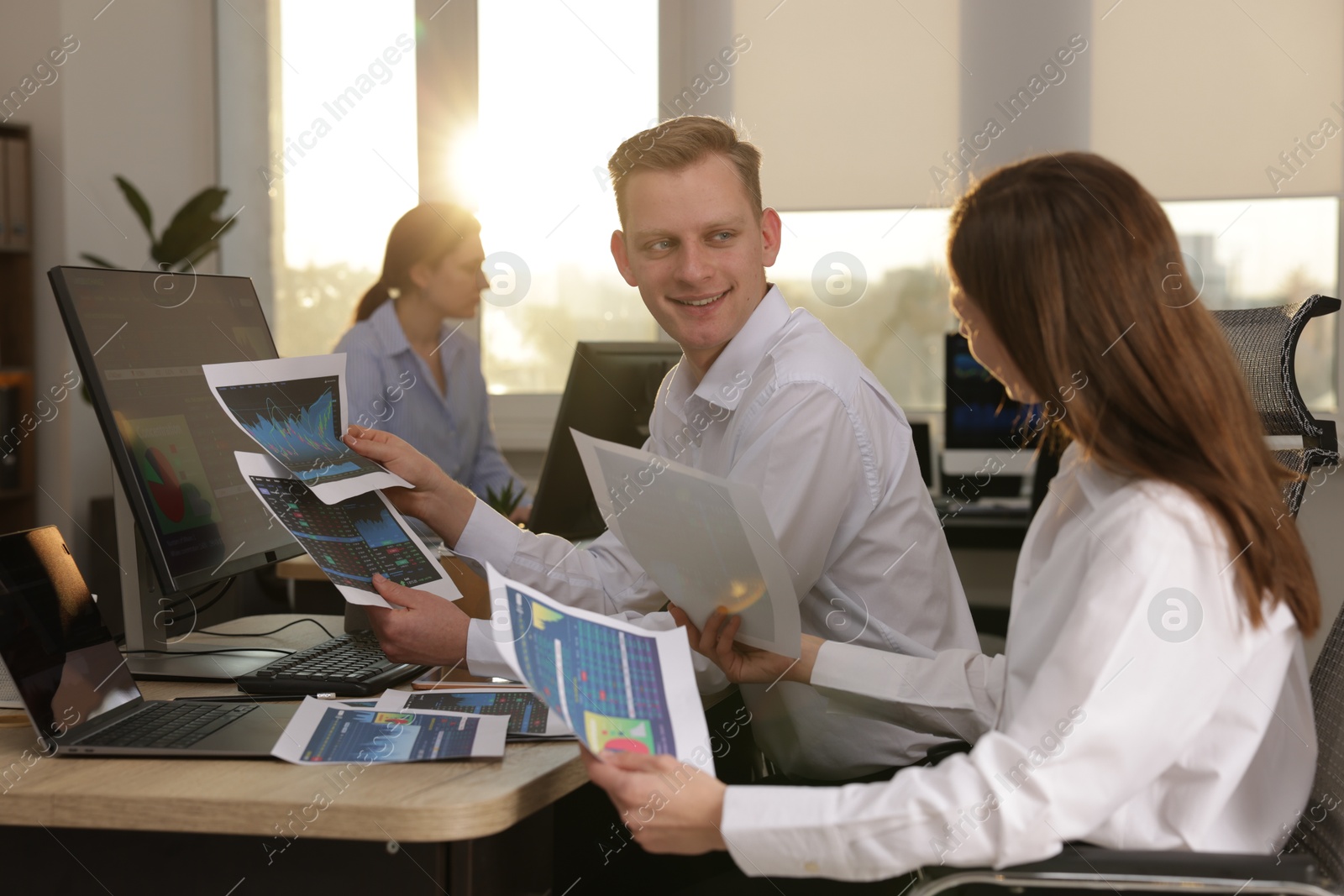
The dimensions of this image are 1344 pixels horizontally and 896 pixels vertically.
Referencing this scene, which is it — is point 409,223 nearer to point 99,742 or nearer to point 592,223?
point 592,223

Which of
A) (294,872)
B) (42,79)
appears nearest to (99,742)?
(294,872)

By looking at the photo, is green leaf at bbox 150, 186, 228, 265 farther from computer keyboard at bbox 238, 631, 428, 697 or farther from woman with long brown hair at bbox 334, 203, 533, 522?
computer keyboard at bbox 238, 631, 428, 697

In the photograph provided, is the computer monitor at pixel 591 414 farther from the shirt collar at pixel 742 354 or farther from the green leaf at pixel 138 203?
the green leaf at pixel 138 203

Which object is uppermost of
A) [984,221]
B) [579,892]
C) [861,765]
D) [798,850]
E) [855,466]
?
[984,221]

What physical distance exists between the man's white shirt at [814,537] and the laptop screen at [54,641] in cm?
39

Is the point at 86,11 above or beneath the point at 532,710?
→ above

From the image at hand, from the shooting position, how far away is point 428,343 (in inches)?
136

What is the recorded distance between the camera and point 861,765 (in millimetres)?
1376

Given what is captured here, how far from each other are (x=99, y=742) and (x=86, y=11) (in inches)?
161

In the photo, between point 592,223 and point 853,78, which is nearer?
point 853,78

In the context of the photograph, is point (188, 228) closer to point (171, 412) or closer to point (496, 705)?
point (171, 412)

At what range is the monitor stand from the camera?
4.61 ft

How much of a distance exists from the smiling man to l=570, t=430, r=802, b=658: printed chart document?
0.05 metres

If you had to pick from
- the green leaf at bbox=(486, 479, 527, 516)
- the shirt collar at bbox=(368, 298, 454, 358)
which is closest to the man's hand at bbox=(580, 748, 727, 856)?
the green leaf at bbox=(486, 479, 527, 516)
